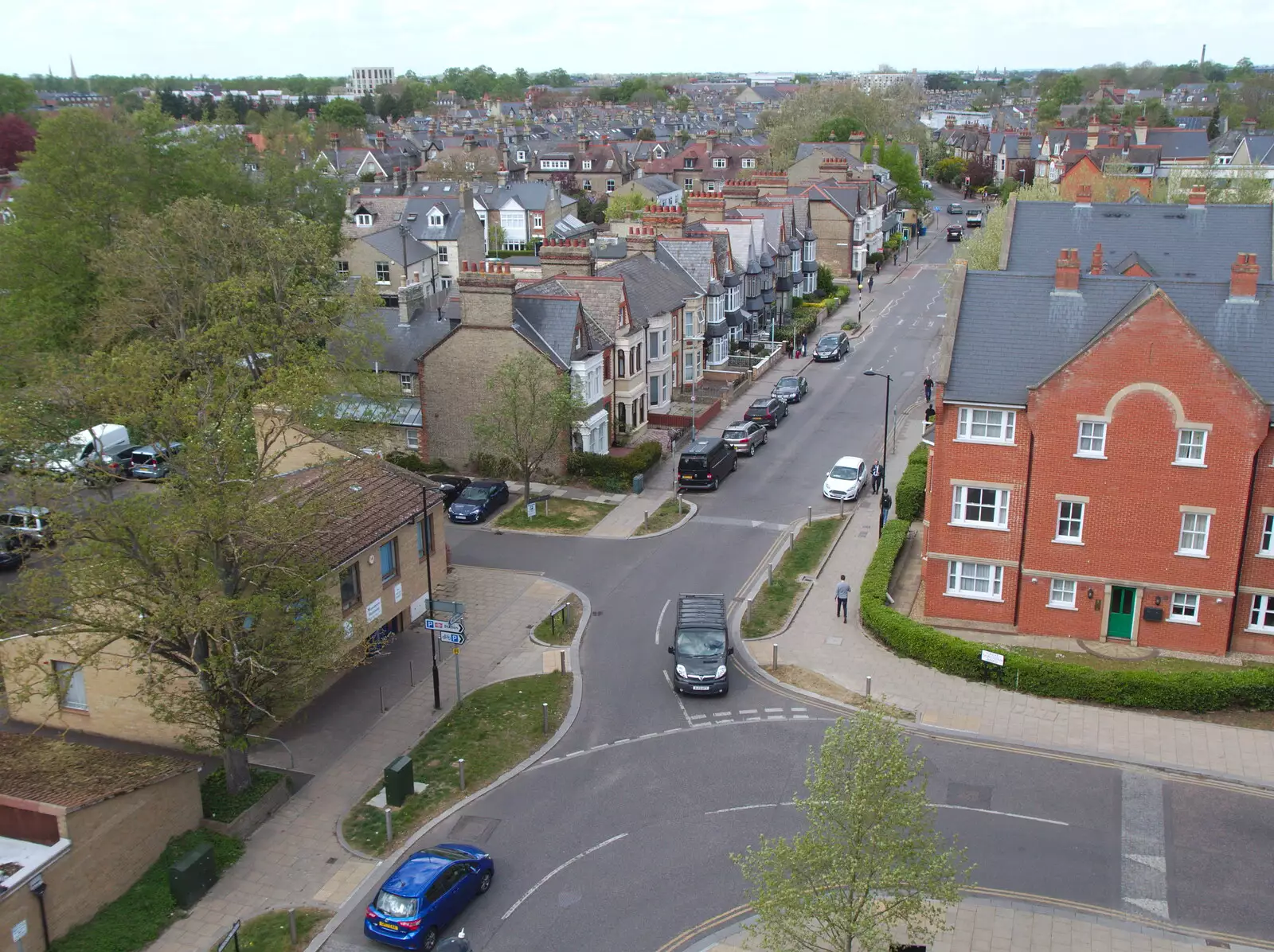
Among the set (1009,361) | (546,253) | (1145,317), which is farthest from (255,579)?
(546,253)

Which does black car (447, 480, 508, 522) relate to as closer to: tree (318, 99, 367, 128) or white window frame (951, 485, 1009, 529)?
white window frame (951, 485, 1009, 529)

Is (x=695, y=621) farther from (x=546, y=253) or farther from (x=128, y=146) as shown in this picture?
(x=128, y=146)

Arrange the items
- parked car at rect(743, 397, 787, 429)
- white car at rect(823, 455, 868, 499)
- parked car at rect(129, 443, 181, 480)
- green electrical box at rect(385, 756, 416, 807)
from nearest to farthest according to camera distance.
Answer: green electrical box at rect(385, 756, 416, 807)
white car at rect(823, 455, 868, 499)
parked car at rect(129, 443, 181, 480)
parked car at rect(743, 397, 787, 429)

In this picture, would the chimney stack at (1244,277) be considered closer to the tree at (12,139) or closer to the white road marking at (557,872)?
the white road marking at (557,872)

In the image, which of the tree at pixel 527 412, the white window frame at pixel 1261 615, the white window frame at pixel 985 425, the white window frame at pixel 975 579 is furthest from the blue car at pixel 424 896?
the tree at pixel 527 412

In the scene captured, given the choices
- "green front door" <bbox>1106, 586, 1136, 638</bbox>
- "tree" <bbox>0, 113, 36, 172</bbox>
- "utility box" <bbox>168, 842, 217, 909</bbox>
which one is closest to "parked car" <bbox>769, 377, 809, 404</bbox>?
"green front door" <bbox>1106, 586, 1136, 638</bbox>

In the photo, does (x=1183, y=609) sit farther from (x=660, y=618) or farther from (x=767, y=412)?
(x=767, y=412)

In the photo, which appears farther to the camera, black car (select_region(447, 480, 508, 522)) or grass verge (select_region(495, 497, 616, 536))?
black car (select_region(447, 480, 508, 522))
